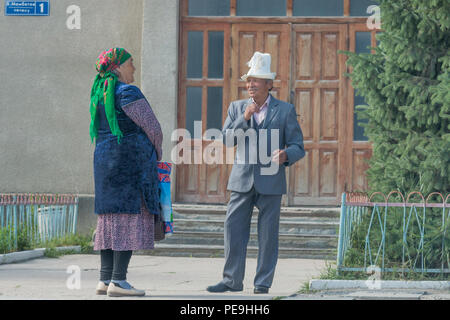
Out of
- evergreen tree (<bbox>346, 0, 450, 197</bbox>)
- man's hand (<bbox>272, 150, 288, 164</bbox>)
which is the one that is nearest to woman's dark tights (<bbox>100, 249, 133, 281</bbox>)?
man's hand (<bbox>272, 150, 288, 164</bbox>)

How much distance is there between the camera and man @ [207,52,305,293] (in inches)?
247

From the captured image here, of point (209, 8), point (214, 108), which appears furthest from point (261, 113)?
point (209, 8)

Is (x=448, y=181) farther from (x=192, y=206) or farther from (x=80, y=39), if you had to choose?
(x=80, y=39)

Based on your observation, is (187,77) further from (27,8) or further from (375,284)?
(375,284)

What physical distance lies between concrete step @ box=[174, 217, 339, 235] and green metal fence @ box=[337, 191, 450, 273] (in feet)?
10.3

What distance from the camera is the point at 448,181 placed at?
715 cm

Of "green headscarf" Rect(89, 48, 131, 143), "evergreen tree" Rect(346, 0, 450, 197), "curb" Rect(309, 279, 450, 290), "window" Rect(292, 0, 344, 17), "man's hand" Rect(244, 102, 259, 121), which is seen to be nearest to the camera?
"green headscarf" Rect(89, 48, 131, 143)

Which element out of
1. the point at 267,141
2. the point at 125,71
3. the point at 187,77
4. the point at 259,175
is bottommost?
the point at 259,175

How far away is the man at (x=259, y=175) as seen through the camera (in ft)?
20.6

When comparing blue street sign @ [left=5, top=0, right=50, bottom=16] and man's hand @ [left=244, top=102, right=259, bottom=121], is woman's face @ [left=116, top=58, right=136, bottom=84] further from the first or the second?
blue street sign @ [left=5, top=0, right=50, bottom=16]

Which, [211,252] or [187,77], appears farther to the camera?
[187,77]

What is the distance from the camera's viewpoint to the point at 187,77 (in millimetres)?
12000

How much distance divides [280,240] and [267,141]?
410 cm

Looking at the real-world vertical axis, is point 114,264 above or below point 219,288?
above
